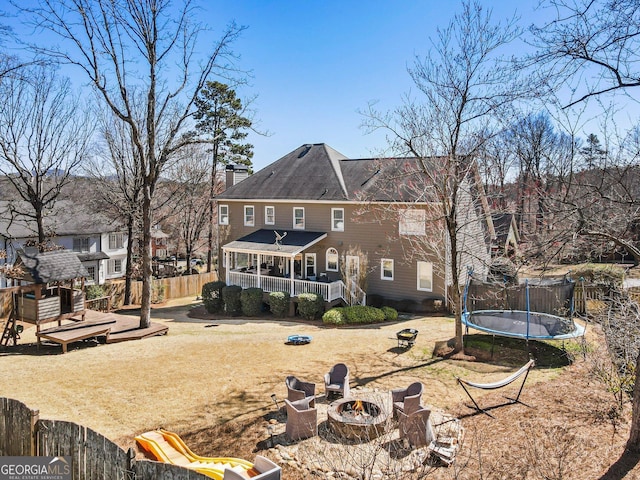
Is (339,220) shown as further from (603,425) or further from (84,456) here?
(84,456)

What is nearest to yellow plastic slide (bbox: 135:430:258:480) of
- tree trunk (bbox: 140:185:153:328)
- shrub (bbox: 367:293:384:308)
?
tree trunk (bbox: 140:185:153:328)

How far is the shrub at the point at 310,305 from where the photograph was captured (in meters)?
21.8

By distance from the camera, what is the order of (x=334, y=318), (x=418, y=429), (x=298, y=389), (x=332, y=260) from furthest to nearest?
(x=332, y=260)
(x=334, y=318)
(x=298, y=389)
(x=418, y=429)

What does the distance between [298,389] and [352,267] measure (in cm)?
1421

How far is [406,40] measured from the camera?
14.8 meters

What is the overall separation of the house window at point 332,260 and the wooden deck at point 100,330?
10.4 metres

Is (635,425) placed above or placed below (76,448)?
below

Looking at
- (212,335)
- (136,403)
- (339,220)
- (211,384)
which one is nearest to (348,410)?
(211,384)

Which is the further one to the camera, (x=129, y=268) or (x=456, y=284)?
(x=129, y=268)

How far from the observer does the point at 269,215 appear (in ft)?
91.8

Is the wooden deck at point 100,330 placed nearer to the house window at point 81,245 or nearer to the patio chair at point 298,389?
the patio chair at point 298,389

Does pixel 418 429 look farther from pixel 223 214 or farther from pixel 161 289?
pixel 161 289

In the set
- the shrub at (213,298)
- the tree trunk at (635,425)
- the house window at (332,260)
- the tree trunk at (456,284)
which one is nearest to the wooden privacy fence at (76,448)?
the tree trunk at (635,425)

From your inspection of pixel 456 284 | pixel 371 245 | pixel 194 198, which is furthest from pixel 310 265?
pixel 456 284
